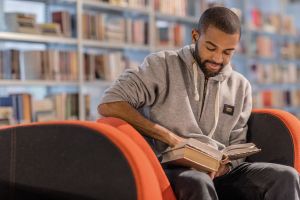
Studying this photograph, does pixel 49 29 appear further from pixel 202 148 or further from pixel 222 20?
pixel 202 148

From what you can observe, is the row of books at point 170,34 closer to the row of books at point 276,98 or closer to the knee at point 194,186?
the row of books at point 276,98

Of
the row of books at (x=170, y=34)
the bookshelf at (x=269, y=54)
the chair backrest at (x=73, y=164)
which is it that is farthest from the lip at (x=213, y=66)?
the bookshelf at (x=269, y=54)

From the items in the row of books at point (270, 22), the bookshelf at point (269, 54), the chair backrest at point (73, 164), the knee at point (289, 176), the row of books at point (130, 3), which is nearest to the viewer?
the chair backrest at point (73, 164)

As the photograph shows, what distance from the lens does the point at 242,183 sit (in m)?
1.83

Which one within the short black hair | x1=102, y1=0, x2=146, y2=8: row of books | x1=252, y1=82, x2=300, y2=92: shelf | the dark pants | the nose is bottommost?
x1=252, y1=82, x2=300, y2=92: shelf

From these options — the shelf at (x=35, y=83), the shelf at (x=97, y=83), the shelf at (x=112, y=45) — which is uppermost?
the shelf at (x=112, y=45)

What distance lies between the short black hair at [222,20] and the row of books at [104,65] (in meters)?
2.16

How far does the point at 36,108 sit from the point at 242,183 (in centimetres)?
207

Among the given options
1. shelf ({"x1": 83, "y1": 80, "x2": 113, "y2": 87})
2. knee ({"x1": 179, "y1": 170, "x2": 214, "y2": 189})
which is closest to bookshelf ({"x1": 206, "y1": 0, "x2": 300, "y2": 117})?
shelf ({"x1": 83, "y1": 80, "x2": 113, "y2": 87})

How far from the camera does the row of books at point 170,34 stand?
4.70 metres

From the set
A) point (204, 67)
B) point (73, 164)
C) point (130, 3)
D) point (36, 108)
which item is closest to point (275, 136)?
point (204, 67)

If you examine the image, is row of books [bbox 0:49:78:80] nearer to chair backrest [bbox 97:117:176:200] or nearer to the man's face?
the man's face

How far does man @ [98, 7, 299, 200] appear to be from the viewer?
5.89ft

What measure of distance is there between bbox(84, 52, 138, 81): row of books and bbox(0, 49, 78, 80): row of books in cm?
16
